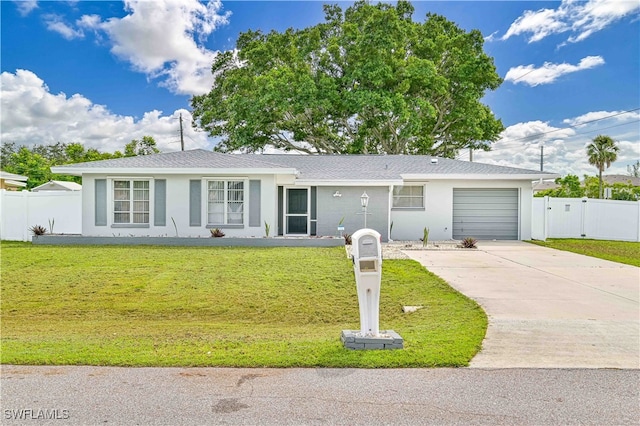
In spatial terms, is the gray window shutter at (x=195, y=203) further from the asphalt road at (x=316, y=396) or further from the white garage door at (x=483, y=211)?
the asphalt road at (x=316, y=396)

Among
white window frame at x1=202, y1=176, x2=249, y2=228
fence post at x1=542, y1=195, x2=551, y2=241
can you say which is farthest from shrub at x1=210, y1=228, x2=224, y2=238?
fence post at x1=542, y1=195, x2=551, y2=241

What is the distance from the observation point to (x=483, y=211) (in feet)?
57.7

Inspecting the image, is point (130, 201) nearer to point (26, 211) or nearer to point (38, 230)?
point (38, 230)

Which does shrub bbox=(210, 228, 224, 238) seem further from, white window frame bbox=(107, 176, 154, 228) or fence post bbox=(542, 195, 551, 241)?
fence post bbox=(542, 195, 551, 241)

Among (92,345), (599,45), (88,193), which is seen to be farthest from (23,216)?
(599,45)

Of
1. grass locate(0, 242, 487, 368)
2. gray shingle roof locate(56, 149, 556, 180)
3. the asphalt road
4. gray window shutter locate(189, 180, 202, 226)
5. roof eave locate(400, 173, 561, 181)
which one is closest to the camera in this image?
the asphalt road

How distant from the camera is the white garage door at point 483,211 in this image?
57.6 ft

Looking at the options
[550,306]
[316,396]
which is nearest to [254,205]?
[550,306]

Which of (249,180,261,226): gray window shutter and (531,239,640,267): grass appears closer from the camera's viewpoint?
(531,239,640,267): grass

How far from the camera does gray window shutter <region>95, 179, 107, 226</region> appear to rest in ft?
50.6

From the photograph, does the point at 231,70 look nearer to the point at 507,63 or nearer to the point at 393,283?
the point at 507,63

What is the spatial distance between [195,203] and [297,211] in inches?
151

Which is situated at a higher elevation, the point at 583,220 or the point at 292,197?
the point at 292,197

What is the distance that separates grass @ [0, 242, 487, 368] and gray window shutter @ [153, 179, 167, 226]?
99.7 inches
